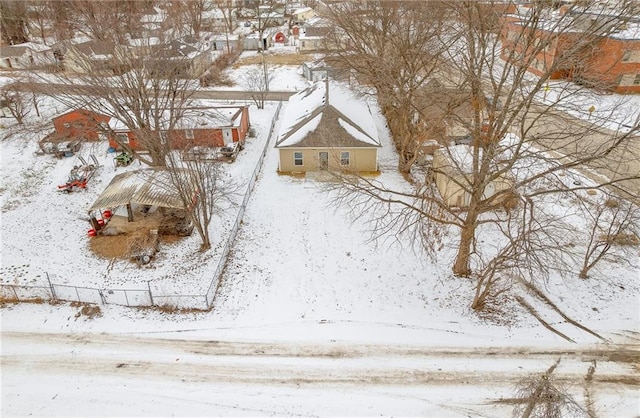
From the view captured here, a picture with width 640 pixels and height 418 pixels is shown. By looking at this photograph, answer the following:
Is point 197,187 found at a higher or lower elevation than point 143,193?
higher

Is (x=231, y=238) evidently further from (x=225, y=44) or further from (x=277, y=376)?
(x=225, y=44)

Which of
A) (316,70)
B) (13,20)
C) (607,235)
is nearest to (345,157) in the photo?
(607,235)

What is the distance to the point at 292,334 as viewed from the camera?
1372 cm

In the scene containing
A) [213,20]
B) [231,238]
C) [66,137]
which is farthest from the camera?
[213,20]

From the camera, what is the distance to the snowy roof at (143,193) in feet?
59.8

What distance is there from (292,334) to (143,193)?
9.73 m

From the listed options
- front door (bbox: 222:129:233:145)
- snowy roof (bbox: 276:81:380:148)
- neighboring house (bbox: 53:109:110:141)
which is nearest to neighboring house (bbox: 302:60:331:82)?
snowy roof (bbox: 276:81:380:148)

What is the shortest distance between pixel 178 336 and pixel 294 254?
571 centimetres

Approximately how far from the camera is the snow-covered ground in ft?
38.2

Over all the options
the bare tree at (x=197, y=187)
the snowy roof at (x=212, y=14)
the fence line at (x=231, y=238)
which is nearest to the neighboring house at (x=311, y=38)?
the snowy roof at (x=212, y=14)

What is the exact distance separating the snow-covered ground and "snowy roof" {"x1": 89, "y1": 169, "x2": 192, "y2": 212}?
6.42 ft

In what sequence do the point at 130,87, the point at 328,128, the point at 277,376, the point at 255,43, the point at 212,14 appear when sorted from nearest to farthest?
the point at 277,376
the point at 130,87
the point at 328,128
the point at 255,43
the point at 212,14

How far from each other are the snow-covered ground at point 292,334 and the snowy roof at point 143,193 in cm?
196

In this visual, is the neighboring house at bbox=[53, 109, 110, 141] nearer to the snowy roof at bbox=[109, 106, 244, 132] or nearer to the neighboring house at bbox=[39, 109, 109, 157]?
the neighboring house at bbox=[39, 109, 109, 157]
